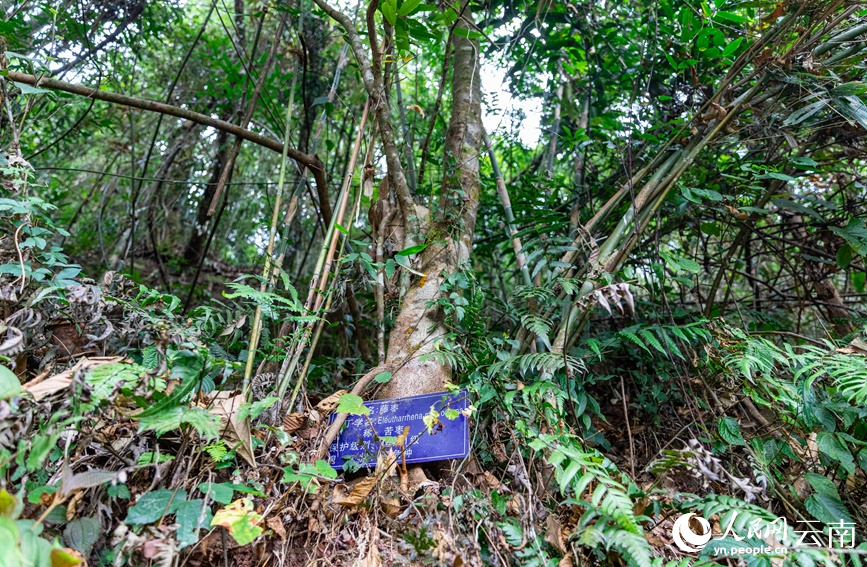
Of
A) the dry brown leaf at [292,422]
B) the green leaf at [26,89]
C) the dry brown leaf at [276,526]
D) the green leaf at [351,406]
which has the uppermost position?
the green leaf at [26,89]

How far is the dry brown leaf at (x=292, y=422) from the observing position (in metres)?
2.04

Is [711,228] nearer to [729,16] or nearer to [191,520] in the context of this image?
[729,16]

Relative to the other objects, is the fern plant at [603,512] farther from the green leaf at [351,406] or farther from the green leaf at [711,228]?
the green leaf at [711,228]

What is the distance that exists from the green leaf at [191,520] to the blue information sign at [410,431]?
1.86ft

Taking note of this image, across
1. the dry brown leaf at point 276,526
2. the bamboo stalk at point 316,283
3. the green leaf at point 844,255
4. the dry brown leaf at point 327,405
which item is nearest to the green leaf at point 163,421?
the dry brown leaf at point 276,526

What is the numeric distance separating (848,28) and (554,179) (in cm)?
161

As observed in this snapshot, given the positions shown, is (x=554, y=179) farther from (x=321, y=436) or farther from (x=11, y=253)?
(x=11, y=253)

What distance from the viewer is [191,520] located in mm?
1477

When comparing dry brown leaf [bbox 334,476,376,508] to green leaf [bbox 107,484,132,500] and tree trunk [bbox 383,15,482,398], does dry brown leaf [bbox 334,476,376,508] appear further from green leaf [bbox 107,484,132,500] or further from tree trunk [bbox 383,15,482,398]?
green leaf [bbox 107,484,132,500]

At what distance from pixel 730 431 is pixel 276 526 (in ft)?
5.90

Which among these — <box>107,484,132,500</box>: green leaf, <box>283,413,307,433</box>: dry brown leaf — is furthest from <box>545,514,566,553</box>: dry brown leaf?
<box>107,484,132,500</box>: green leaf

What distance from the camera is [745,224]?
3.01 metres

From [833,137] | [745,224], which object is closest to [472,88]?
[745,224]

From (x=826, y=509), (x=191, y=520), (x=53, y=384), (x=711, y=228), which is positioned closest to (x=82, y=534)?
(x=191, y=520)
